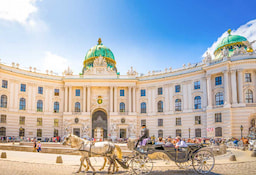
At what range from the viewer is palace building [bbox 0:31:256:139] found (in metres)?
45.3

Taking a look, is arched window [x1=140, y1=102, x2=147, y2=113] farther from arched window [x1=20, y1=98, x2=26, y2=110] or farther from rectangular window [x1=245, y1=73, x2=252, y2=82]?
arched window [x1=20, y1=98, x2=26, y2=110]

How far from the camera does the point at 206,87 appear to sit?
50.1 m

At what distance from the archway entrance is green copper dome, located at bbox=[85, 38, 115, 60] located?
16.0 metres

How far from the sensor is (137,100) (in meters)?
58.8

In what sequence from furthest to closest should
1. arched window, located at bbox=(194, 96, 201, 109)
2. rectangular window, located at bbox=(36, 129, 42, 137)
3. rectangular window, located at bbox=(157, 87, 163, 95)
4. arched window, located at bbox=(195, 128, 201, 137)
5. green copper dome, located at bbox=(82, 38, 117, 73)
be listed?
green copper dome, located at bbox=(82, 38, 117, 73) < rectangular window, located at bbox=(157, 87, 163, 95) < rectangular window, located at bbox=(36, 129, 42, 137) < arched window, located at bbox=(194, 96, 201, 109) < arched window, located at bbox=(195, 128, 201, 137)

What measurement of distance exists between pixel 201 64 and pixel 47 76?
3429 centimetres

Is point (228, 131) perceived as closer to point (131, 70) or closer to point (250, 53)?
point (250, 53)

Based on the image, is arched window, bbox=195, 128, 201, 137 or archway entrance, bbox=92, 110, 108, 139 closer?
arched window, bbox=195, 128, 201, 137

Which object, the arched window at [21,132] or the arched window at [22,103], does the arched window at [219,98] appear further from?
the arched window at [22,103]

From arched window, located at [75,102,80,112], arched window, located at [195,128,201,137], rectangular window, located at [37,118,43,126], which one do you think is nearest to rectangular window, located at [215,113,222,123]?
arched window, located at [195,128,201,137]

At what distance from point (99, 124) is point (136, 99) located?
33.7 feet

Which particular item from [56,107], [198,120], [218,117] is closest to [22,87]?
[56,107]

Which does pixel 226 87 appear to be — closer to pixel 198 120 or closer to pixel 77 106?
pixel 198 120

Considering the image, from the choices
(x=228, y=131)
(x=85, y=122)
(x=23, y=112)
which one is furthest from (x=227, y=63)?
(x=23, y=112)
